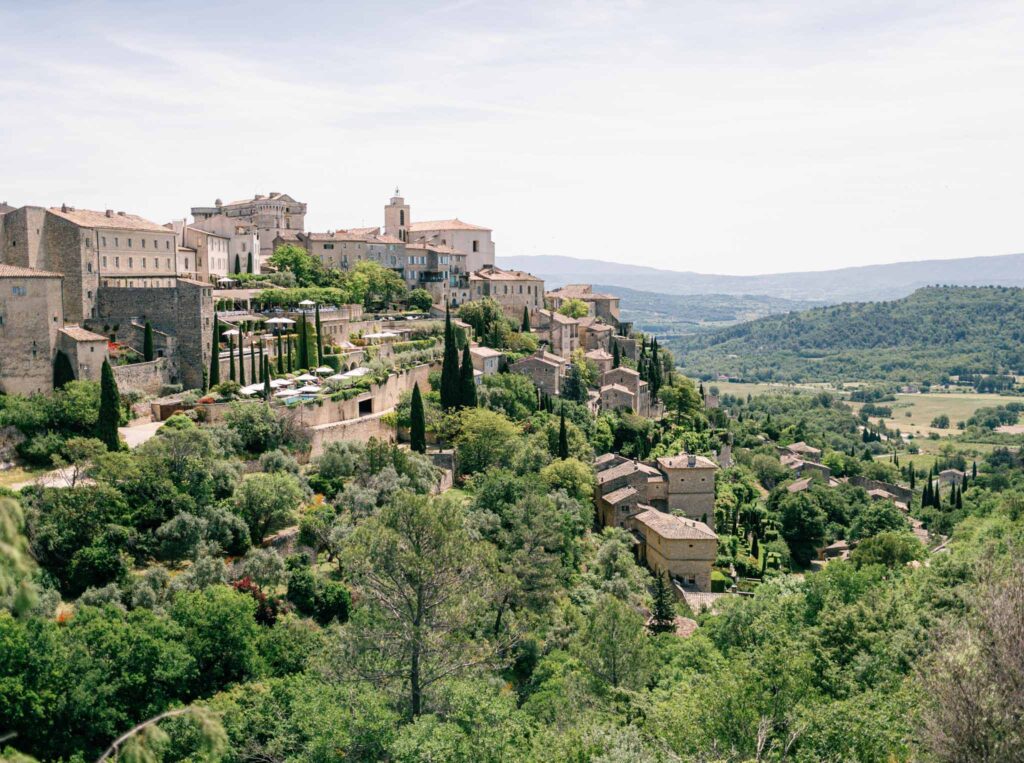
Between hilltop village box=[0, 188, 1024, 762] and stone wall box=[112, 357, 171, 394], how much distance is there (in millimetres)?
208

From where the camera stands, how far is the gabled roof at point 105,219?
145 feet

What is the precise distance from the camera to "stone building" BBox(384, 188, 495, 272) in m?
81.3

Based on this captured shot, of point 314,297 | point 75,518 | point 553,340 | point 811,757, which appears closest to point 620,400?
point 553,340

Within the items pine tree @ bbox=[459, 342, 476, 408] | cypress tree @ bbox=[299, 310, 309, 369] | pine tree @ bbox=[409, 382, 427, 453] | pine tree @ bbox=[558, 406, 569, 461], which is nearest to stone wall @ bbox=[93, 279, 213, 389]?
cypress tree @ bbox=[299, 310, 309, 369]

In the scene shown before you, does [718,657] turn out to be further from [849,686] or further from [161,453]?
[161,453]

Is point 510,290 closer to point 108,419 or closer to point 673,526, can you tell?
point 673,526

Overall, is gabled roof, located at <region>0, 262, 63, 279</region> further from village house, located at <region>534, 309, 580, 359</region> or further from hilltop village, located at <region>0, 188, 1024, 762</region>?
village house, located at <region>534, 309, 580, 359</region>

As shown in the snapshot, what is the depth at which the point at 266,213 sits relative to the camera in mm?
74688

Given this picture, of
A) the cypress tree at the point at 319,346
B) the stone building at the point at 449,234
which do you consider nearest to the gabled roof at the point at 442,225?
the stone building at the point at 449,234

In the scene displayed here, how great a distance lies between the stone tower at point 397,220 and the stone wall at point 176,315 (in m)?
38.8

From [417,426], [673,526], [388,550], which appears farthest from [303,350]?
[388,550]

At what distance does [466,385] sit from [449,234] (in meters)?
34.1

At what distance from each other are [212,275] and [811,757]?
166 feet

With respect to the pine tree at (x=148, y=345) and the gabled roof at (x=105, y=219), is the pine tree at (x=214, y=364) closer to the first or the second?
the pine tree at (x=148, y=345)
